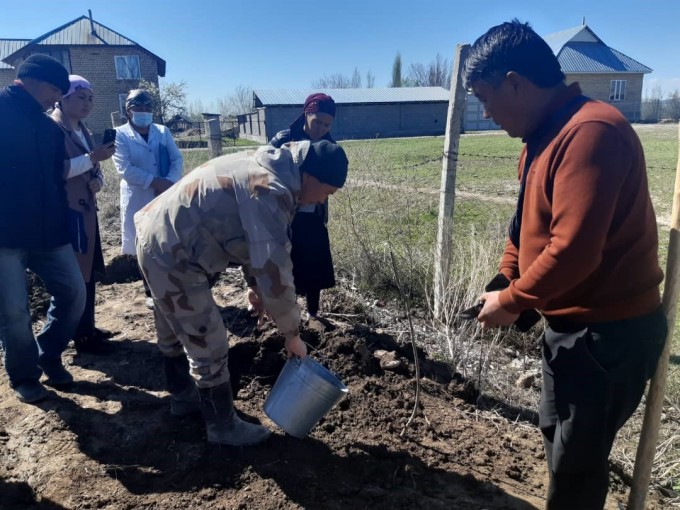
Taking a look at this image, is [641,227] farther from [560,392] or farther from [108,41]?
[108,41]

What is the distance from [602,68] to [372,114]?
19015 millimetres

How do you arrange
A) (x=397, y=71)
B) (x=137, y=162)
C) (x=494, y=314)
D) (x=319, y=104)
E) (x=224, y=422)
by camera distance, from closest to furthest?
(x=494, y=314), (x=224, y=422), (x=319, y=104), (x=137, y=162), (x=397, y=71)

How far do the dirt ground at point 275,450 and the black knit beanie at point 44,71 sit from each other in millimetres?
1959

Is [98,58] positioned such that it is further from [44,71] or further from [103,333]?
[44,71]

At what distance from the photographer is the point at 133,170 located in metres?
4.46

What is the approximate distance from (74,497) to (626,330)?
2.54 metres

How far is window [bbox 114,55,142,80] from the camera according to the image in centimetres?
3688

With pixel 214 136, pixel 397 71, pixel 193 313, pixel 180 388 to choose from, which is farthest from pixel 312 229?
pixel 397 71

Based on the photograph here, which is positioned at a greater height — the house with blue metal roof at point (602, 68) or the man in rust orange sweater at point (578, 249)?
the house with blue metal roof at point (602, 68)

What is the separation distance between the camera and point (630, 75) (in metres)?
43.2

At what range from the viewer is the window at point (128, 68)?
121ft

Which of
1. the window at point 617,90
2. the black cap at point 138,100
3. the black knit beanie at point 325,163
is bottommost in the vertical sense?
the black knit beanie at point 325,163

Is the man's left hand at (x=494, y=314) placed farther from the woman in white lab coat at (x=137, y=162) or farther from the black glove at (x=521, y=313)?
the woman in white lab coat at (x=137, y=162)

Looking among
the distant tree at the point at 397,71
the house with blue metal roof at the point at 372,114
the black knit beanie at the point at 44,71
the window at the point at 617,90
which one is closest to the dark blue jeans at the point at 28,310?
the black knit beanie at the point at 44,71
